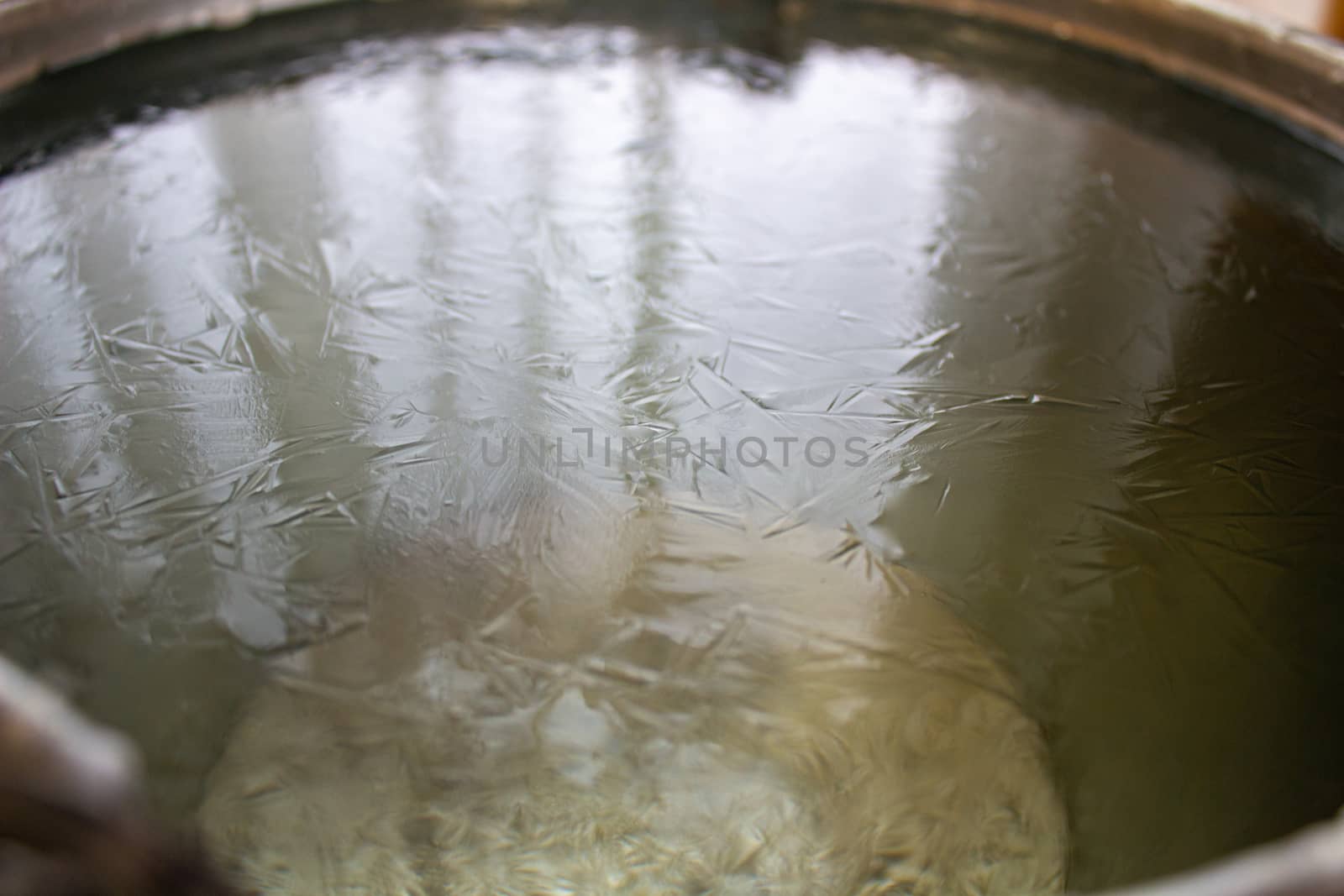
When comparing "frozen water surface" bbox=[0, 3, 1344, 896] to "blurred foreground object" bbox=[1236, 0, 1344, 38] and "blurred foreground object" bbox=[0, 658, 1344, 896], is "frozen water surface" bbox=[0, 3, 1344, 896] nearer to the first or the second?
"blurred foreground object" bbox=[0, 658, 1344, 896]

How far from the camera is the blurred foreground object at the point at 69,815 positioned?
1.42 ft

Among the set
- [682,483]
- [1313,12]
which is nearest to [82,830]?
[682,483]

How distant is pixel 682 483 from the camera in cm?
101

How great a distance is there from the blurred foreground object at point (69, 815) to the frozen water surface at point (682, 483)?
284 mm

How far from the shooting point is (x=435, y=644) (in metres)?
0.87

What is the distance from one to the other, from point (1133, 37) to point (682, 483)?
3.90ft

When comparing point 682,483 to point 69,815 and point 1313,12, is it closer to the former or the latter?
point 69,815

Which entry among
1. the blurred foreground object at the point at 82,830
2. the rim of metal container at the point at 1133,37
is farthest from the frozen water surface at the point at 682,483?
the blurred foreground object at the point at 82,830

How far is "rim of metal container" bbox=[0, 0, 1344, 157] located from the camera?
147 centimetres

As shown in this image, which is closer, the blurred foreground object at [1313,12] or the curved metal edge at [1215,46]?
the curved metal edge at [1215,46]

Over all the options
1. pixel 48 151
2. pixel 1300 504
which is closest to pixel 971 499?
pixel 1300 504

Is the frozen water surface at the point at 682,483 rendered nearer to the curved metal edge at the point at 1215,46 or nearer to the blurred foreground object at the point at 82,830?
the curved metal edge at the point at 1215,46

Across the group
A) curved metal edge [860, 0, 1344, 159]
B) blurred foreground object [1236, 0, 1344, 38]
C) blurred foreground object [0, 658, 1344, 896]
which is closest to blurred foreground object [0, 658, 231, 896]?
blurred foreground object [0, 658, 1344, 896]

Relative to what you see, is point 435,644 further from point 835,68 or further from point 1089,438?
point 835,68
